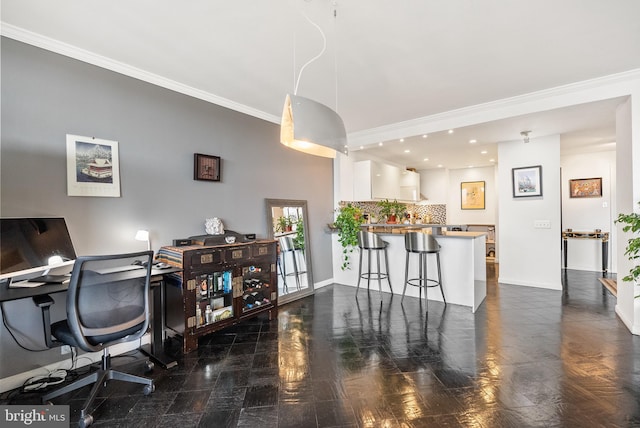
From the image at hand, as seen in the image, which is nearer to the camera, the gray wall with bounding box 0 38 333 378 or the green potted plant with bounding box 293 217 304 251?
the gray wall with bounding box 0 38 333 378

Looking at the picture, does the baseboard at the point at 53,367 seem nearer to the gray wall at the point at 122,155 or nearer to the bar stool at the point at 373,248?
the gray wall at the point at 122,155

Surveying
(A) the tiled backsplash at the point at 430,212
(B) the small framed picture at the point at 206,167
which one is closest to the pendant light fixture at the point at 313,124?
(B) the small framed picture at the point at 206,167

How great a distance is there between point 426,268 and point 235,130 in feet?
10.6

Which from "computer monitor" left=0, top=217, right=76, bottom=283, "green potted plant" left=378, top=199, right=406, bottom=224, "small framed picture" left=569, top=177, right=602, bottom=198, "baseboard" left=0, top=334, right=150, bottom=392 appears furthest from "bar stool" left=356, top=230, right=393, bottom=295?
"small framed picture" left=569, top=177, right=602, bottom=198

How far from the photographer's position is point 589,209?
598 centimetres

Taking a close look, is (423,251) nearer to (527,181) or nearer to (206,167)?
(527,181)

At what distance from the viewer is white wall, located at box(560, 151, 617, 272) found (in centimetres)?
571

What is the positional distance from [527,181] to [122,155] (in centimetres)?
575

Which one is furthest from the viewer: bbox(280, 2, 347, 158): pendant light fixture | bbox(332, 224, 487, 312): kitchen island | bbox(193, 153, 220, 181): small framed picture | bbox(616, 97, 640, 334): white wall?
bbox(332, 224, 487, 312): kitchen island

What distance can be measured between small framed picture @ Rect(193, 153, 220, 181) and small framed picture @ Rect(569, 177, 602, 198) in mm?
7192

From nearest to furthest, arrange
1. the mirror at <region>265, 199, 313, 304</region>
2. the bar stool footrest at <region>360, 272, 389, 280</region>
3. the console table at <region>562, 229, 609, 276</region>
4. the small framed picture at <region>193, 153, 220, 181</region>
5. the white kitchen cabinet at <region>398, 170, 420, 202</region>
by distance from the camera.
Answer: the small framed picture at <region>193, 153, 220, 181</region>, the mirror at <region>265, 199, 313, 304</region>, the bar stool footrest at <region>360, 272, 389, 280</region>, the console table at <region>562, 229, 609, 276</region>, the white kitchen cabinet at <region>398, 170, 420, 202</region>

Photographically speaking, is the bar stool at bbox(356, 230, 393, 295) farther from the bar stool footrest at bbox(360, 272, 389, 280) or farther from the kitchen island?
the kitchen island

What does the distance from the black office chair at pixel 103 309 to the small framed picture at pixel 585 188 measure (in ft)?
25.8

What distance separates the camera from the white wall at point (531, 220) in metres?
4.60
